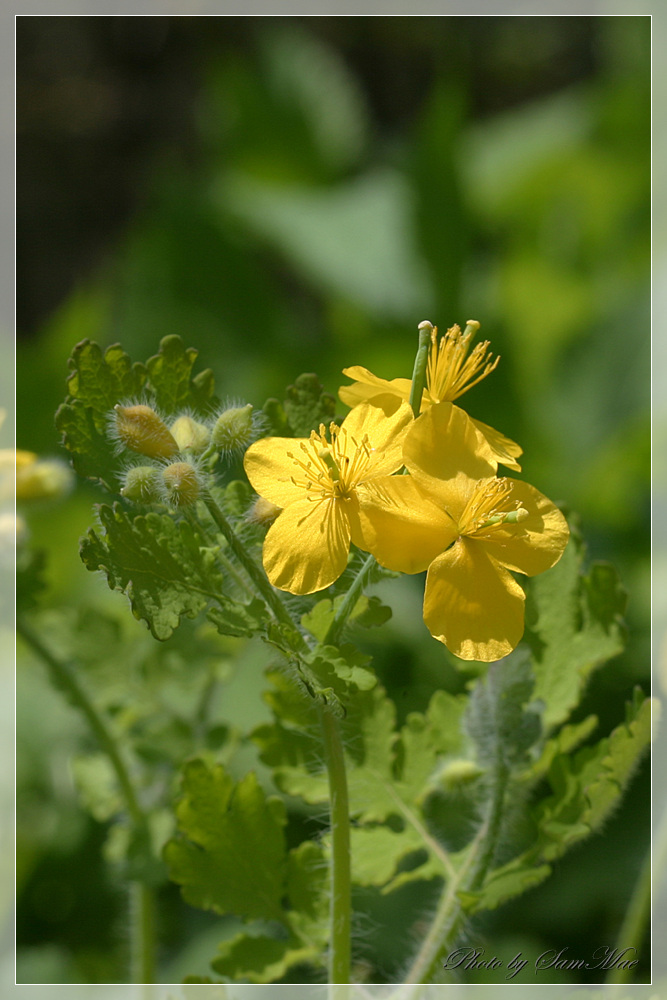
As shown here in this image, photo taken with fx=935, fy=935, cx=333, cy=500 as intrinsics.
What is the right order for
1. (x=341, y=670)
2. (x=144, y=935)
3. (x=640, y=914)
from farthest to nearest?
(x=144, y=935) < (x=640, y=914) < (x=341, y=670)

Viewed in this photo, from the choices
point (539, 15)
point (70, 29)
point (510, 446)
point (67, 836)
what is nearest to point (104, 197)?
point (70, 29)

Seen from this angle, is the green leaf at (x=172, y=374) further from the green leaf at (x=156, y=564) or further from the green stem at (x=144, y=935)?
the green stem at (x=144, y=935)

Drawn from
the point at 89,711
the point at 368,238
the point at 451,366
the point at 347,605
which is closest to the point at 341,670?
the point at 347,605

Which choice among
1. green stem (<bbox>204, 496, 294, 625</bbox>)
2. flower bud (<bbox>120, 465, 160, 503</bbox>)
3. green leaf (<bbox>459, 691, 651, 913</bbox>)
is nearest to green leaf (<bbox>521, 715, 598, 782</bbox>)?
green leaf (<bbox>459, 691, 651, 913</bbox>)

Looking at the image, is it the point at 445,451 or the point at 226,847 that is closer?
the point at 445,451

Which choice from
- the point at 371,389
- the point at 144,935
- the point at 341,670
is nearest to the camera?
the point at 341,670

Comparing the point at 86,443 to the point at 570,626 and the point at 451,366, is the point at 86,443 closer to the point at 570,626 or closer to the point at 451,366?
the point at 451,366

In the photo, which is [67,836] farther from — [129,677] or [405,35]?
[405,35]
